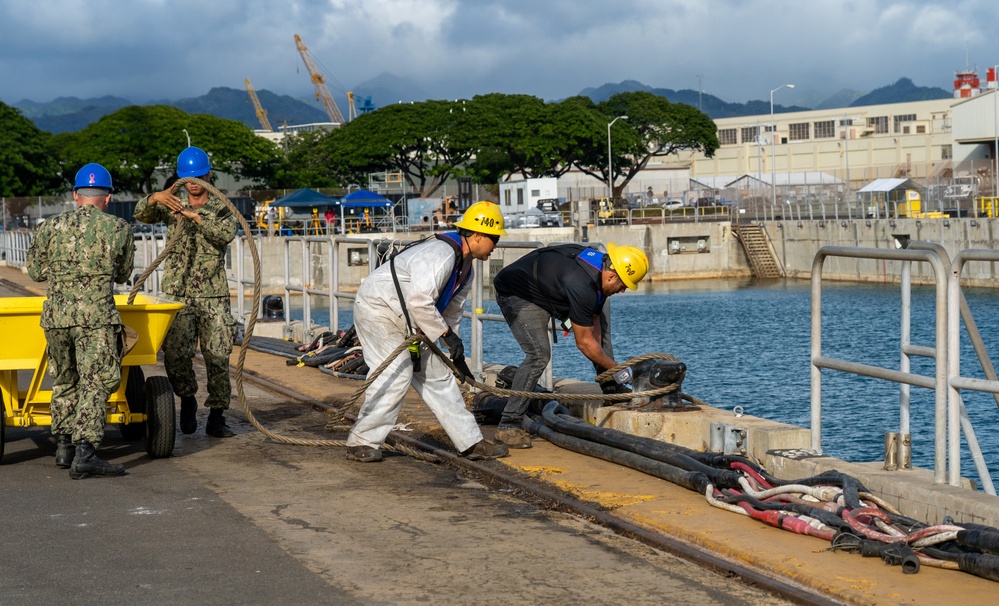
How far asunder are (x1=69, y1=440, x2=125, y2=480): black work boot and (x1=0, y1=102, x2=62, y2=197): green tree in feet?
256

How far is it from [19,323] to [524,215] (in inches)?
2307

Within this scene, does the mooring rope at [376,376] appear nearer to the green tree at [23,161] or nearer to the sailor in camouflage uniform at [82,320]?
the sailor in camouflage uniform at [82,320]

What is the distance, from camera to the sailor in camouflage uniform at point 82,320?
309 inches

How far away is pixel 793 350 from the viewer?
29984 millimetres

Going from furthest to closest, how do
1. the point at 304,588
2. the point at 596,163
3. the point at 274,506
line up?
1. the point at 596,163
2. the point at 274,506
3. the point at 304,588

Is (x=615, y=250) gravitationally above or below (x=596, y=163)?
below

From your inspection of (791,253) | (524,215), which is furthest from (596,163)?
(791,253)

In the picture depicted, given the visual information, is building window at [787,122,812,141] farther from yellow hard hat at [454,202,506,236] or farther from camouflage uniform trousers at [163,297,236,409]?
yellow hard hat at [454,202,506,236]

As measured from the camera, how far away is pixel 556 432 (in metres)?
8.95

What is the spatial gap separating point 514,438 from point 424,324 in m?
1.40

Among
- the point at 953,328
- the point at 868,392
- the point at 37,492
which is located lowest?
the point at 868,392

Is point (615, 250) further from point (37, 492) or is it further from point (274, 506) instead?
point (37, 492)

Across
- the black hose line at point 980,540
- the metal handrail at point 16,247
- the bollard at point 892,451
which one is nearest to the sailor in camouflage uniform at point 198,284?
the bollard at point 892,451

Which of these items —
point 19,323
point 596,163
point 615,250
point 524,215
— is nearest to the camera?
point 19,323
